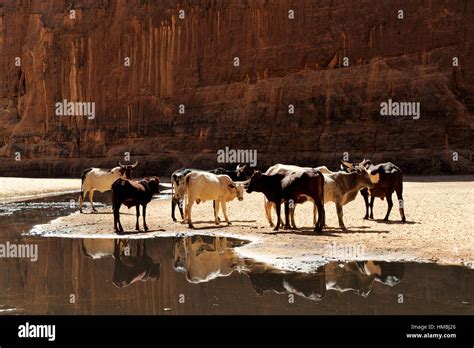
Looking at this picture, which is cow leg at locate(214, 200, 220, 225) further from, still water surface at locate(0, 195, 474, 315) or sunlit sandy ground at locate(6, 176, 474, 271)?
still water surface at locate(0, 195, 474, 315)

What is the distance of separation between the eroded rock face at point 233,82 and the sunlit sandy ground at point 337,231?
1820 cm

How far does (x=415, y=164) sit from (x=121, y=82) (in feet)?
105

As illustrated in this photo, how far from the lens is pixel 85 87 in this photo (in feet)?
200

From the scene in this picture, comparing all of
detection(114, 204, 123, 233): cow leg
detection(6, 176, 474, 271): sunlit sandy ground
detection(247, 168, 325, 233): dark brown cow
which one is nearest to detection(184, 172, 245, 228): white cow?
detection(6, 176, 474, 271): sunlit sandy ground

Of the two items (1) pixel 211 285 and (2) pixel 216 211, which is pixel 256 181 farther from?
(1) pixel 211 285

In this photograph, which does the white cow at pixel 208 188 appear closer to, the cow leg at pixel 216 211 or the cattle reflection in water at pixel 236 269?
the cow leg at pixel 216 211

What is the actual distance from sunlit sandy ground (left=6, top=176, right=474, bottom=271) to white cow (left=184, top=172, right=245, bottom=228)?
78 cm

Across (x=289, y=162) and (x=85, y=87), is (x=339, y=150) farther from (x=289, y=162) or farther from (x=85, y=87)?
(x=85, y=87)

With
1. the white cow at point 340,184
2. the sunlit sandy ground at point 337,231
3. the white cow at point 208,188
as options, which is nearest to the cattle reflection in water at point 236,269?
the sunlit sandy ground at point 337,231

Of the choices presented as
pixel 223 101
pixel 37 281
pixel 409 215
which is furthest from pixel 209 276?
pixel 223 101

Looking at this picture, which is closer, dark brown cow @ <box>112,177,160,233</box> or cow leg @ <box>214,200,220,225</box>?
dark brown cow @ <box>112,177,160,233</box>

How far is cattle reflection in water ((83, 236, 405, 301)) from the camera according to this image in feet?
28.9

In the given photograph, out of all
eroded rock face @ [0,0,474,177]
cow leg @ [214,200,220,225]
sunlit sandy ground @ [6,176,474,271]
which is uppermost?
eroded rock face @ [0,0,474,177]
